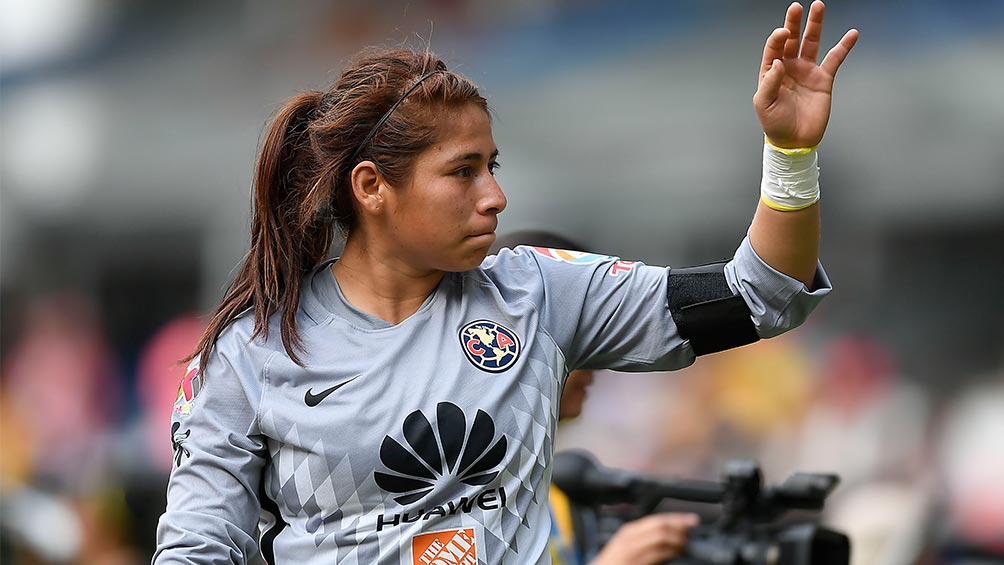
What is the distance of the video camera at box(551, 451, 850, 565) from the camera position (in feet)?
6.72

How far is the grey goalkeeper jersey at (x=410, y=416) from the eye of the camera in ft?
5.53

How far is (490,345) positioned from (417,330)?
0.10 meters

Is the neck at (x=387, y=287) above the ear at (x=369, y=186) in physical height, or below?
below

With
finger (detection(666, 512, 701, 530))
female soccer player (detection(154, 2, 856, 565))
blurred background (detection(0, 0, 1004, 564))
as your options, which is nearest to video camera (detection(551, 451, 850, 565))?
finger (detection(666, 512, 701, 530))

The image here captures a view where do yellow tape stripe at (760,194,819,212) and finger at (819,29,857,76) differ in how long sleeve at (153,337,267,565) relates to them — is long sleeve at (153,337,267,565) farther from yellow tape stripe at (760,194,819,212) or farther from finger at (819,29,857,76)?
finger at (819,29,857,76)

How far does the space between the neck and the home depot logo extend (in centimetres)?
31

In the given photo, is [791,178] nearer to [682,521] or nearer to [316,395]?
[316,395]

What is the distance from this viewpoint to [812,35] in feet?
5.51

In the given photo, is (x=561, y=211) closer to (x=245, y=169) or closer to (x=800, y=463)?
(x=800, y=463)

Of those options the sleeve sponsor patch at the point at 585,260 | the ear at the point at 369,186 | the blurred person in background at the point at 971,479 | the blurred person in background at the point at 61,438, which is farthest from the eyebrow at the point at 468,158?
the blurred person in background at the point at 61,438

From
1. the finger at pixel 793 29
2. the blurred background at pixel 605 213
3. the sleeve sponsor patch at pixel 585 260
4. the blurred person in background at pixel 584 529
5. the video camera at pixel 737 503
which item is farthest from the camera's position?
the blurred background at pixel 605 213

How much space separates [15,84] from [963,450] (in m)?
5.43

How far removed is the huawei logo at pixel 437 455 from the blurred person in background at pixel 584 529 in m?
0.33

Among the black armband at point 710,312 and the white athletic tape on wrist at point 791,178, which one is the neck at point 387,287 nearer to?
the black armband at point 710,312
